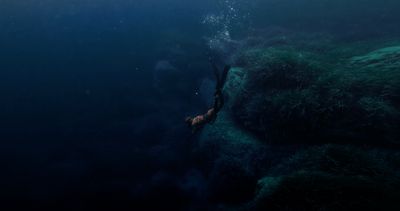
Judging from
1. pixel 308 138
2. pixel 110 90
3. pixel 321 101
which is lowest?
pixel 308 138

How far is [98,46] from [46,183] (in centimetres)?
883

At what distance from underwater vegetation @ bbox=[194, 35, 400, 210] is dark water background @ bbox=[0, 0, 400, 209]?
5.59 ft

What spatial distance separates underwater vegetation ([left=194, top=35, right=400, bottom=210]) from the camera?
4746mm

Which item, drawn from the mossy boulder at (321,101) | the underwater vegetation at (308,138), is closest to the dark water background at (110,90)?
the underwater vegetation at (308,138)

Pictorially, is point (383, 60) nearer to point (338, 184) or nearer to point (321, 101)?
point (321, 101)

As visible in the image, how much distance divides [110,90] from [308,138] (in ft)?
29.4

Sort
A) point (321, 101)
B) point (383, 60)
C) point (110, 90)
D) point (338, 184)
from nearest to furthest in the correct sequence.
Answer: point (338, 184) → point (321, 101) → point (383, 60) → point (110, 90)

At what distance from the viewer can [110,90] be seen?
41.2ft

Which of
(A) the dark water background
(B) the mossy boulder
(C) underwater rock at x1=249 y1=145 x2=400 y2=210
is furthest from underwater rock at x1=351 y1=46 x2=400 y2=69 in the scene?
(A) the dark water background

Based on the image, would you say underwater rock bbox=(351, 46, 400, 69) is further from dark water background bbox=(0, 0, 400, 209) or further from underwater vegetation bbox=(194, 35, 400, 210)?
dark water background bbox=(0, 0, 400, 209)

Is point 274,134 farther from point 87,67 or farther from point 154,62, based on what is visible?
point 87,67

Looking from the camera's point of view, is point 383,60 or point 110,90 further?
point 110,90

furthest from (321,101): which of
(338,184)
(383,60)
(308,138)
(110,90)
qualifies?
(110,90)

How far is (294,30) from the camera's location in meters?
16.7
